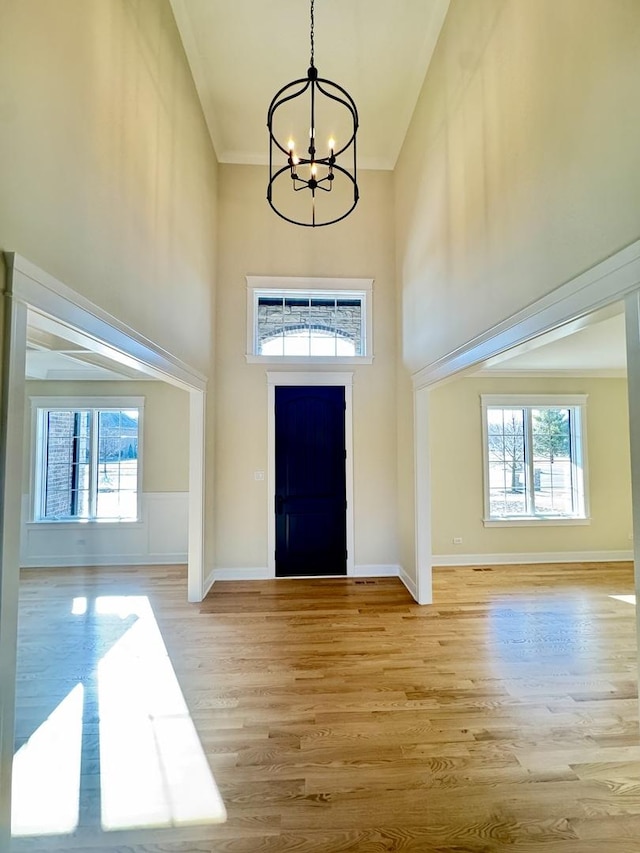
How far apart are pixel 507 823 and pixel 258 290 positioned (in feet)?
16.6

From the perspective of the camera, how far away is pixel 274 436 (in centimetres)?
501

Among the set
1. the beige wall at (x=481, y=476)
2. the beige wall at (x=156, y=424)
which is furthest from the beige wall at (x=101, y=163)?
the beige wall at (x=481, y=476)

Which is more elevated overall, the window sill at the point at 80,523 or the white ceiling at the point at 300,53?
the white ceiling at the point at 300,53

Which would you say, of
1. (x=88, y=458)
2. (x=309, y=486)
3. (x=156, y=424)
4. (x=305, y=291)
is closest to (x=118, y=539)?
(x=88, y=458)

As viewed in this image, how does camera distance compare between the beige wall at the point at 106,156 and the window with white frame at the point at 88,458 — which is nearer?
the beige wall at the point at 106,156

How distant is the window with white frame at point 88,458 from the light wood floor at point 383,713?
144cm

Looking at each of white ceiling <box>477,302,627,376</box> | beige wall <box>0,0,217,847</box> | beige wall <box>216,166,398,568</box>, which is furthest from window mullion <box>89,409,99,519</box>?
white ceiling <box>477,302,627,376</box>

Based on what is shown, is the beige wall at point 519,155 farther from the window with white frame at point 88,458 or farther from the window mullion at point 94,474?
the window mullion at point 94,474

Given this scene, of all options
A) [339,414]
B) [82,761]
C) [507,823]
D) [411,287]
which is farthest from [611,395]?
[82,761]

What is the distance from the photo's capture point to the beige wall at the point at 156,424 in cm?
569

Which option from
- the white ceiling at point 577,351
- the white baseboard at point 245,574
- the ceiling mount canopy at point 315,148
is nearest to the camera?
the white ceiling at point 577,351

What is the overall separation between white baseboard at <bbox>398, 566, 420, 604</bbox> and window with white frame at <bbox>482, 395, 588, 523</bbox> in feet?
5.79

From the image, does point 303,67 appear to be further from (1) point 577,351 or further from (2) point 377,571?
(2) point 377,571

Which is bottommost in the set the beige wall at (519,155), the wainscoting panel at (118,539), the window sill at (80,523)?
the wainscoting panel at (118,539)
